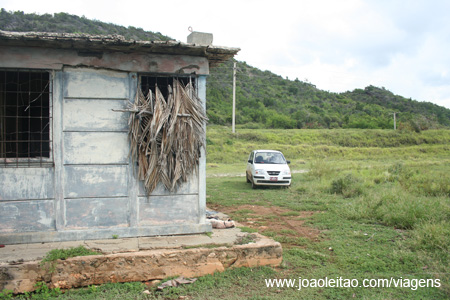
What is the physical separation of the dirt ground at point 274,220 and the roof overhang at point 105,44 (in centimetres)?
363

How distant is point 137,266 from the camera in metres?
5.04

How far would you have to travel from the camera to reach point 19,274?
4.66 m

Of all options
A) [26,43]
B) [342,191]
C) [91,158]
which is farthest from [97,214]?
[342,191]

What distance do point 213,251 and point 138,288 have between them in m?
1.15

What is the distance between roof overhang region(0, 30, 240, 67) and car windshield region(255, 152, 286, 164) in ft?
31.8

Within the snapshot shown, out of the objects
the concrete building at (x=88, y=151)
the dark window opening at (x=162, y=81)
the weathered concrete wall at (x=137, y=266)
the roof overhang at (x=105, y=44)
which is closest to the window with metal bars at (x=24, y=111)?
the concrete building at (x=88, y=151)

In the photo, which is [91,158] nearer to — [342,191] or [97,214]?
[97,214]

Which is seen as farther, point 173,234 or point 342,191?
point 342,191

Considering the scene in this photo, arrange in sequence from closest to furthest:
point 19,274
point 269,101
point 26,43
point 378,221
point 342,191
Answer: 1. point 19,274
2. point 26,43
3. point 378,221
4. point 342,191
5. point 269,101

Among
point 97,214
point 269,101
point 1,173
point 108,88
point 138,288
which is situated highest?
point 269,101

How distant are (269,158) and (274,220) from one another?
690cm

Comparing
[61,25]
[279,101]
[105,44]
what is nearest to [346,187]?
[105,44]

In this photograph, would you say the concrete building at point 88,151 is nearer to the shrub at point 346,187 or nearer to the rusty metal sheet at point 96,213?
the rusty metal sheet at point 96,213

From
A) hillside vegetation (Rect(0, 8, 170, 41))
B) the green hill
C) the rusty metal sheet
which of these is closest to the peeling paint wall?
the rusty metal sheet
